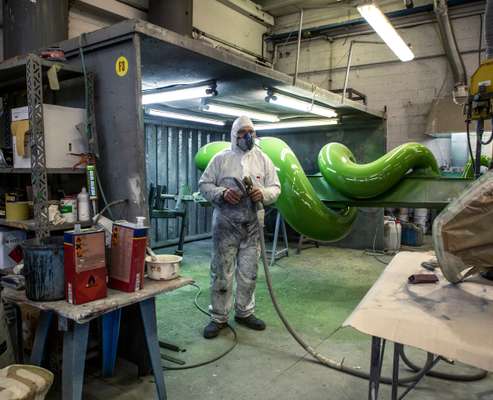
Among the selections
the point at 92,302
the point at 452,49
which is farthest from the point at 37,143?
the point at 452,49

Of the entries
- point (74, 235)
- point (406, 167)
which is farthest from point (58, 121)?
point (406, 167)

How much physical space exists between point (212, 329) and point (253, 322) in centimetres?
31

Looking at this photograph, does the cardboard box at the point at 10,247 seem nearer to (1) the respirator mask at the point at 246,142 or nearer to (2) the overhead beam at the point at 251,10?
(1) the respirator mask at the point at 246,142

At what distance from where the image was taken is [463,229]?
1.27 metres

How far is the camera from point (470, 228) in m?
1.26

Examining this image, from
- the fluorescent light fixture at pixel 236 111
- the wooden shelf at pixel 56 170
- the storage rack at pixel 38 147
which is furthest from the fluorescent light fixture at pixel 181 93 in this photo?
the wooden shelf at pixel 56 170

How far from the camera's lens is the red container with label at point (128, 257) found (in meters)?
1.65

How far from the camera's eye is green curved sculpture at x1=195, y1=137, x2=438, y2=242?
3119 mm

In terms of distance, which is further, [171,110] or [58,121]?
[171,110]

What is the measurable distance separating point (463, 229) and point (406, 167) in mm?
2015

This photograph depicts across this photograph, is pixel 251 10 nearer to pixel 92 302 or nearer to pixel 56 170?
pixel 56 170

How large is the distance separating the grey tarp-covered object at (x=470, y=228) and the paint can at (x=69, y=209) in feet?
5.26

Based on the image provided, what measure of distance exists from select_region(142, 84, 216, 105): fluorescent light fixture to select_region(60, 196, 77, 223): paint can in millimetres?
1458

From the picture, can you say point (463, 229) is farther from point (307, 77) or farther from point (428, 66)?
point (307, 77)
